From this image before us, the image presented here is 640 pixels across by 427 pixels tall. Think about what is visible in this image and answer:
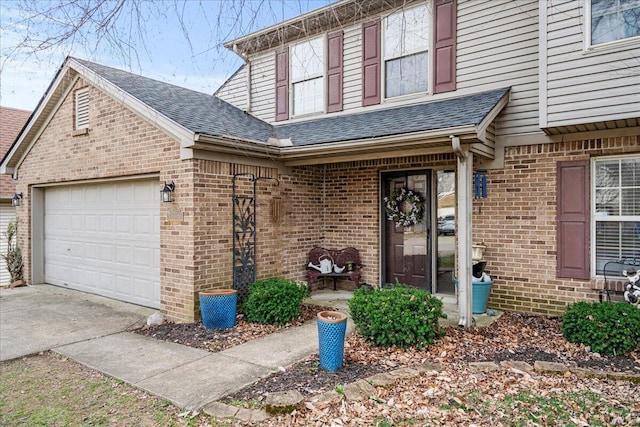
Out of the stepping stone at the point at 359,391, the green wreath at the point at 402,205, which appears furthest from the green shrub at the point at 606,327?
the green wreath at the point at 402,205

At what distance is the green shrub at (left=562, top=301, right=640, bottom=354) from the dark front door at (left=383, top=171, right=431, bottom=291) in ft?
9.61

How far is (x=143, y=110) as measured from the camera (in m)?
6.52

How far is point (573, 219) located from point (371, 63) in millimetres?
4388

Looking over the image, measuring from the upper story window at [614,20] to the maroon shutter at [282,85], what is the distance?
18.4ft

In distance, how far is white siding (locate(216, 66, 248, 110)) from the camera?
9820mm

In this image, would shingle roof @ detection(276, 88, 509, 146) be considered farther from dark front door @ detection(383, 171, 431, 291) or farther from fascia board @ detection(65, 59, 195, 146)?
fascia board @ detection(65, 59, 195, 146)

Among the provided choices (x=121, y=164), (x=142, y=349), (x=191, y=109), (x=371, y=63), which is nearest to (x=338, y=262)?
(x=371, y=63)

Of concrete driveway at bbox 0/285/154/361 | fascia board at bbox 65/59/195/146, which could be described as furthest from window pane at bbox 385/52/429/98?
concrete driveway at bbox 0/285/154/361

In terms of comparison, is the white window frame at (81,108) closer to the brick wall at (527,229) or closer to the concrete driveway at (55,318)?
the concrete driveway at (55,318)

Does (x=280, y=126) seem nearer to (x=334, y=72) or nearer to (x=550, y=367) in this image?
(x=334, y=72)

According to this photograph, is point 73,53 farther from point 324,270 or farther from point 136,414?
point 324,270

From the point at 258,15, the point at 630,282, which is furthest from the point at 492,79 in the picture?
the point at 258,15

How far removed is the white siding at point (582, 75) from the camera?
500cm

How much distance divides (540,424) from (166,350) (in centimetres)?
396
